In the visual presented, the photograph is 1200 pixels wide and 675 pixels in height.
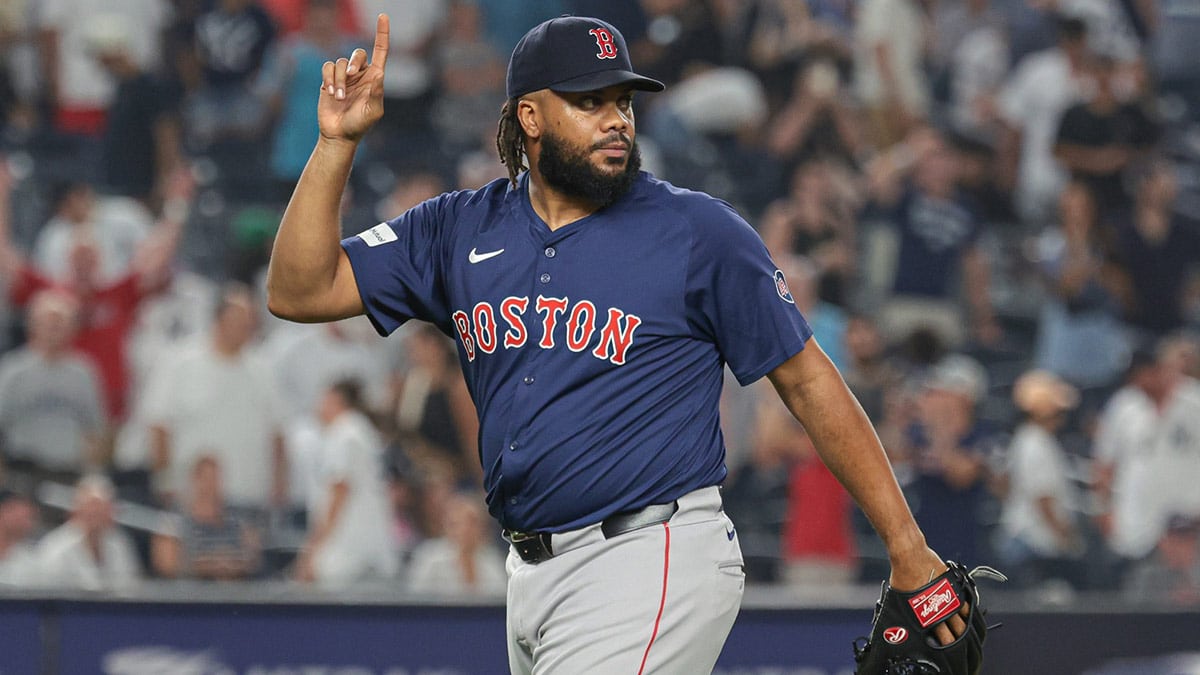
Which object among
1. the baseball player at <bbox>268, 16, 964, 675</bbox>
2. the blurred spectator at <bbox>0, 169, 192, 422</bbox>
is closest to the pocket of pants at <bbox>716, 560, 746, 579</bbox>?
the baseball player at <bbox>268, 16, 964, 675</bbox>

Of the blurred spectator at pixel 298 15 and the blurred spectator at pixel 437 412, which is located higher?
the blurred spectator at pixel 298 15

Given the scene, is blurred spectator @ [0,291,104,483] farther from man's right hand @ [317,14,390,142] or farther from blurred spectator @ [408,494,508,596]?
man's right hand @ [317,14,390,142]

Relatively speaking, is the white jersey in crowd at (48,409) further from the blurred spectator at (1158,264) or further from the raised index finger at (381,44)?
the blurred spectator at (1158,264)

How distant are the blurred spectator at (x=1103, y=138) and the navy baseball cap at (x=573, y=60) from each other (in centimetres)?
800

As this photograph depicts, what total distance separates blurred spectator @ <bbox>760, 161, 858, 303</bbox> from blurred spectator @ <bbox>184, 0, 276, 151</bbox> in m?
3.40

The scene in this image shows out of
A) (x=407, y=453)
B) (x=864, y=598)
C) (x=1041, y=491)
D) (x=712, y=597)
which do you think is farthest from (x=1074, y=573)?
(x=712, y=597)

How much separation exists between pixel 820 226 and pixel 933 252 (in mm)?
725

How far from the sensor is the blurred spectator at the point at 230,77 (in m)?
11.4

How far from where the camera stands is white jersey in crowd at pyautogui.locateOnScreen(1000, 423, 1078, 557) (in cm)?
886

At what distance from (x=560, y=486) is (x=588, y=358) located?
0.91ft

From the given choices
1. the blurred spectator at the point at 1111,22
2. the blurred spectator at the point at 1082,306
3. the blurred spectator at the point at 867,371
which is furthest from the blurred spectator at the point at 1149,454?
the blurred spectator at the point at 1111,22

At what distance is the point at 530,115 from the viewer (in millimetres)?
3900

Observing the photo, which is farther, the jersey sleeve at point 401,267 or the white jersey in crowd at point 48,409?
the white jersey in crowd at point 48,409

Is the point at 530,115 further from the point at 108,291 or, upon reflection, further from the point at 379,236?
the point at 108,291
